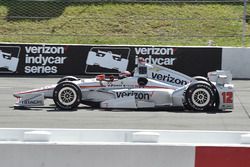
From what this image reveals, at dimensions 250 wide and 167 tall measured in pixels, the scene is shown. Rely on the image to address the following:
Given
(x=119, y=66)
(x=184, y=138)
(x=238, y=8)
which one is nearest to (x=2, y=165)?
(x=184, y=138)

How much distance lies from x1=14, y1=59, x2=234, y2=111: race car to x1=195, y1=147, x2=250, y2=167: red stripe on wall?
7355 millimetres

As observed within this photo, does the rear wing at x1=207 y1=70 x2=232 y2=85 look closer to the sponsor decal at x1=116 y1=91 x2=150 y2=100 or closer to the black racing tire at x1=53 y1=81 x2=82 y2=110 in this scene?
the sponsor decal at x1=116 y1=91 x2=150 y2=100

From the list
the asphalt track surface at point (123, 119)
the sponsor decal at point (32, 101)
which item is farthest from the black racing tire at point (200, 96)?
the sponsor decal at point (32, 101)

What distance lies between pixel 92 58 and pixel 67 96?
7.86 metres

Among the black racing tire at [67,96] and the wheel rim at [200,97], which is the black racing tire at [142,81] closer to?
the wheel rim at [200,97]

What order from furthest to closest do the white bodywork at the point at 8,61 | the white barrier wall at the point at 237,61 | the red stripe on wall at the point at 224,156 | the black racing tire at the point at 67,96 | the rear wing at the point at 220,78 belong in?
1. the white bodywork at the point at 8,61
2. the white barrier wall at the point at 237,61
3. the black racing tire at the point at 67,96
4. the rear wing at the point at 220,78
5. the red stripe on wall at the point at 224,156

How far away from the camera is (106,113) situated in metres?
11.9

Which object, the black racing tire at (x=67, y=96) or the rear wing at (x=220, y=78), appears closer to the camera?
the rear wing at (x=220, y=78)

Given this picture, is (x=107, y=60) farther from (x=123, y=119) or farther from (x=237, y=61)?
(x=123, y=119)

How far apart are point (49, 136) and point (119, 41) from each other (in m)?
19.6

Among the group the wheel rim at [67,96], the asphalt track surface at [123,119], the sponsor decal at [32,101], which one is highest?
the wheel rim at [67,96]

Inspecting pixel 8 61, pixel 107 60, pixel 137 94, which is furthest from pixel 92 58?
pixel 137 94

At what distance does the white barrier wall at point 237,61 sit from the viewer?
64.7ft

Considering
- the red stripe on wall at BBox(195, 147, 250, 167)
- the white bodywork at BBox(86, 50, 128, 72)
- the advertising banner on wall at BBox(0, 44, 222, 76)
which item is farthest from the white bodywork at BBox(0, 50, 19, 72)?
the red stripe on wall at BBox(195, 147, 250, 167)
